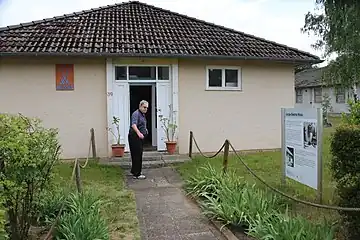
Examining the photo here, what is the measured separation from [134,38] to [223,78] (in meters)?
3.63

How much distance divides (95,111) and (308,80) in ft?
121

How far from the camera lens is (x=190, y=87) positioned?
553 inches

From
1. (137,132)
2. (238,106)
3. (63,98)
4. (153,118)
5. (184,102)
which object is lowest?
(137,132)

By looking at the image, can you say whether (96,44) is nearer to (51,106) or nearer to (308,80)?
(51,106)

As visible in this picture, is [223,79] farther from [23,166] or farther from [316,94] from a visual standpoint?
[316,94]

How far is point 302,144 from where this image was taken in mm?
7297

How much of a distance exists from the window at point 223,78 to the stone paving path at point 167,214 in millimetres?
5429

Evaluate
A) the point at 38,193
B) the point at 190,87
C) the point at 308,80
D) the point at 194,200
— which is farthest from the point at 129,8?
the point at 308,80

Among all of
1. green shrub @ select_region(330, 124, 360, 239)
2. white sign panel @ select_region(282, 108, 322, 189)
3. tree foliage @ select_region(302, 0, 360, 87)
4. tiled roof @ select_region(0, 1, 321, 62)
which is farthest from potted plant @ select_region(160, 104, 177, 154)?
tree foliage @ select_region(302, 0, 360, 87)

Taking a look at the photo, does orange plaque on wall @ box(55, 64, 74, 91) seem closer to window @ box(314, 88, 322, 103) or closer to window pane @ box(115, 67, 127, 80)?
window pane @ box(115, 67, 127, 80)

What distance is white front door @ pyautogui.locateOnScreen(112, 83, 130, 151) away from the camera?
13430mm

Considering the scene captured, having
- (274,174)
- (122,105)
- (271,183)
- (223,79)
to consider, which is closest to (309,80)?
(223,79)

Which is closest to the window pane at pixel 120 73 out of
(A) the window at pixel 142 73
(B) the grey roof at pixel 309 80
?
(A) the window at pixel 142 73

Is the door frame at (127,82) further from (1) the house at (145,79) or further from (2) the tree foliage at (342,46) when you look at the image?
(2) the tree foliage at (342,46)
